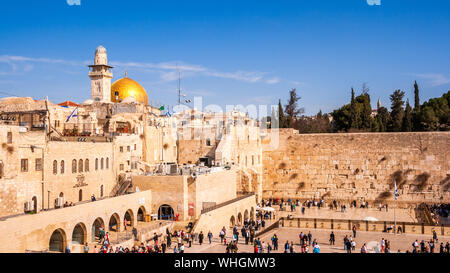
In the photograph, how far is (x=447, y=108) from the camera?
3459 cm

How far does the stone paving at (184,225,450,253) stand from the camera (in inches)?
702

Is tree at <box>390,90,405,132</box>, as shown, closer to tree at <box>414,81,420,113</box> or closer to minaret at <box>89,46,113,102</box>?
tree at <box>414,81,420,113</box>

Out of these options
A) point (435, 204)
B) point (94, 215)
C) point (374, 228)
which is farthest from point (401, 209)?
point (94, 215)

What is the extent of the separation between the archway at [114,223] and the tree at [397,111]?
25.6m

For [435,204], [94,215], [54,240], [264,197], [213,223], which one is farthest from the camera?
[264,197]

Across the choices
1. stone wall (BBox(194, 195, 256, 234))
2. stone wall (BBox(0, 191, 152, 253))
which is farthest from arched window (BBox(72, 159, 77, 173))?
stone wall (BBox(194, 195, 256, 234))

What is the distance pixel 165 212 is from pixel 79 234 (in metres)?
5.20

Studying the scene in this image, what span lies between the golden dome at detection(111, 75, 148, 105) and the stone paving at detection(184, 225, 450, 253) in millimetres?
17719

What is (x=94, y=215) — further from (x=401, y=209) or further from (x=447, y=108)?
(x=447, y=108)

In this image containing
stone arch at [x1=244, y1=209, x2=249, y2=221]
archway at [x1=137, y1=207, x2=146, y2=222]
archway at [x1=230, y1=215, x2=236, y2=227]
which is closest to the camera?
archway at [x1=137, y1=207, x2=146, y2=222]

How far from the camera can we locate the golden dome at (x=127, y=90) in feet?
117
